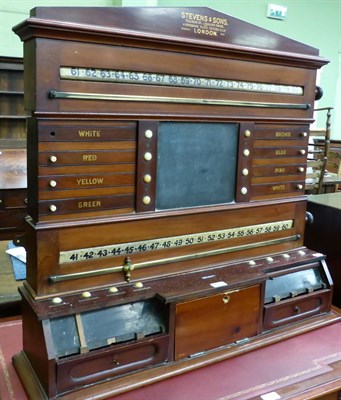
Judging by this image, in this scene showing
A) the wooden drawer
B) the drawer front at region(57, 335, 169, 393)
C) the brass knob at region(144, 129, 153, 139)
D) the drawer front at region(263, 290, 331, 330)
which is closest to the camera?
the drawer front at region(57, 335, 169, 393)

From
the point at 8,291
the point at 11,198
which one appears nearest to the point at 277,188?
the point at 8,291

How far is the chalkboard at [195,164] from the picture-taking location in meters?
1.33

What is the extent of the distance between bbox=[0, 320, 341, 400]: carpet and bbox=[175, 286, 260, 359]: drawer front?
0.06m

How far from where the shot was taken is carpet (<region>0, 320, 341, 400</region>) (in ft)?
3.96

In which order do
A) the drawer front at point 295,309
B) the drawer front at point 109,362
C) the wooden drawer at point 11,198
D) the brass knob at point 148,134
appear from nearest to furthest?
1. the drawer front at point 109,362
2. the brass knob at point 148,134
3. the drawer front at point 295,309
4. the wooden drawer at point 11,198

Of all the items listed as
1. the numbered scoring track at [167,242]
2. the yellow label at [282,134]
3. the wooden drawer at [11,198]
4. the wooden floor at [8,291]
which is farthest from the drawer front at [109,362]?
the wooden drawer at [11,198]

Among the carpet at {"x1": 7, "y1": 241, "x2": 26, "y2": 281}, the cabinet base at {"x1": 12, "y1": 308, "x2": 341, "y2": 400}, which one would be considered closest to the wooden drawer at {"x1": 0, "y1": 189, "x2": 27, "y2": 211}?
the carpet at {"x1": 7, "y1": 241, "x2": 26, "y2": 281}

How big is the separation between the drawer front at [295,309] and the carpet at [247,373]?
65 millimetres

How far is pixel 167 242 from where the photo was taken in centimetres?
137

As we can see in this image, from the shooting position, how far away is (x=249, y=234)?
5.06 ft

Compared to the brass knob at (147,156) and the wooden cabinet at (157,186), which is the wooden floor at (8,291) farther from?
the brass knob at (147,156)

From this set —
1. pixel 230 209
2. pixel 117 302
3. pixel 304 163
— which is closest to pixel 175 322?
pixel 117 302

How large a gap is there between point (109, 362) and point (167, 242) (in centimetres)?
38

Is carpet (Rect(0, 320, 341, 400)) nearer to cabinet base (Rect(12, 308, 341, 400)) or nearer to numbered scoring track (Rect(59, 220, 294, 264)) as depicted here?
cabinet base (Rect(12, 308, 341, 400))
